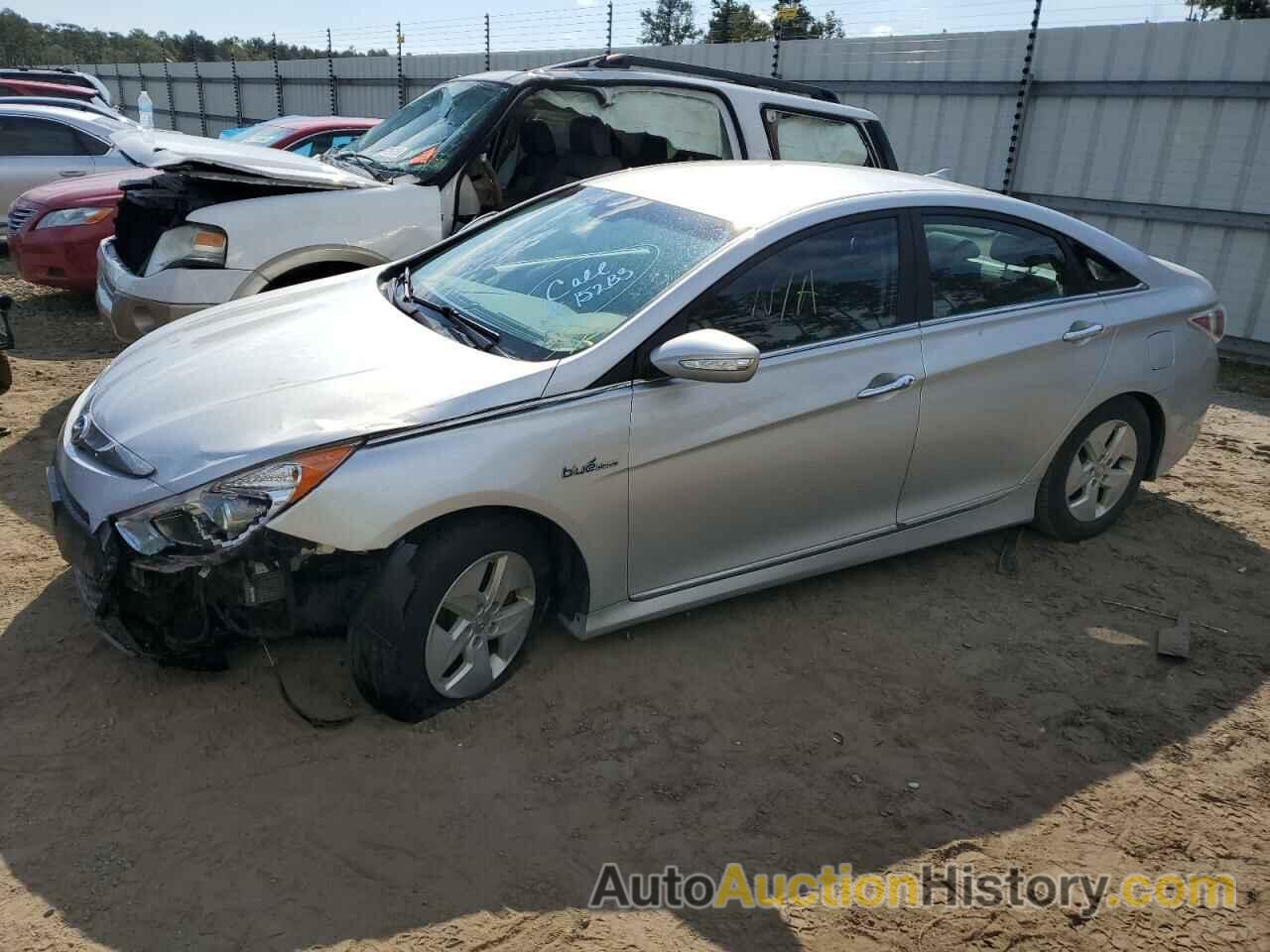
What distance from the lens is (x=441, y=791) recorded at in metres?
2.89

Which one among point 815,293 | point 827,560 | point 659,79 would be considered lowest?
point 827,560

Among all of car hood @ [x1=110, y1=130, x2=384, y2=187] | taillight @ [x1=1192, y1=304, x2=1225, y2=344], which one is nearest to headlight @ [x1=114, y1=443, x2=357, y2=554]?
car hood @ [x1=110, y1=130, x2=384, y2=187]

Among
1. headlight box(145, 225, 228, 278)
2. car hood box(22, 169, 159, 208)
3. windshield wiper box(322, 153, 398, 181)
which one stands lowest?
car hood box(22, 169, 159, 208)

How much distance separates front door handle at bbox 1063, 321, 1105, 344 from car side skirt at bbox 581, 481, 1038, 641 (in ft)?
2.13

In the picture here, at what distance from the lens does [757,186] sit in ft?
12.9

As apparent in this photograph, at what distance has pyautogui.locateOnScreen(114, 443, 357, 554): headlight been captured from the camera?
2.80m

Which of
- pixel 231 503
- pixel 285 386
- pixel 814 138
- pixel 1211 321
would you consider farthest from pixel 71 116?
pixel 1211 321

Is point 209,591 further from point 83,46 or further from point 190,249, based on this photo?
point 83,46

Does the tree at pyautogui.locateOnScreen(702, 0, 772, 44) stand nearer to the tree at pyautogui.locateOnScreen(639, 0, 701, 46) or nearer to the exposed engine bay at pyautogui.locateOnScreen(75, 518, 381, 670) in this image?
the tree at pyautogui.locateOnScreen(639, 0, 701, 46)

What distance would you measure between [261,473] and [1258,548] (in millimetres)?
4593

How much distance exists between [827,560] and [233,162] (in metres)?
3.70

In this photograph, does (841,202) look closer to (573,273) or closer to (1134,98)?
(573,273)

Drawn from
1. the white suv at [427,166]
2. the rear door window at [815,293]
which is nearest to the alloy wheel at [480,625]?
the rear door window at [815,293]

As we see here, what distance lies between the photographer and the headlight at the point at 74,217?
7.43 m
